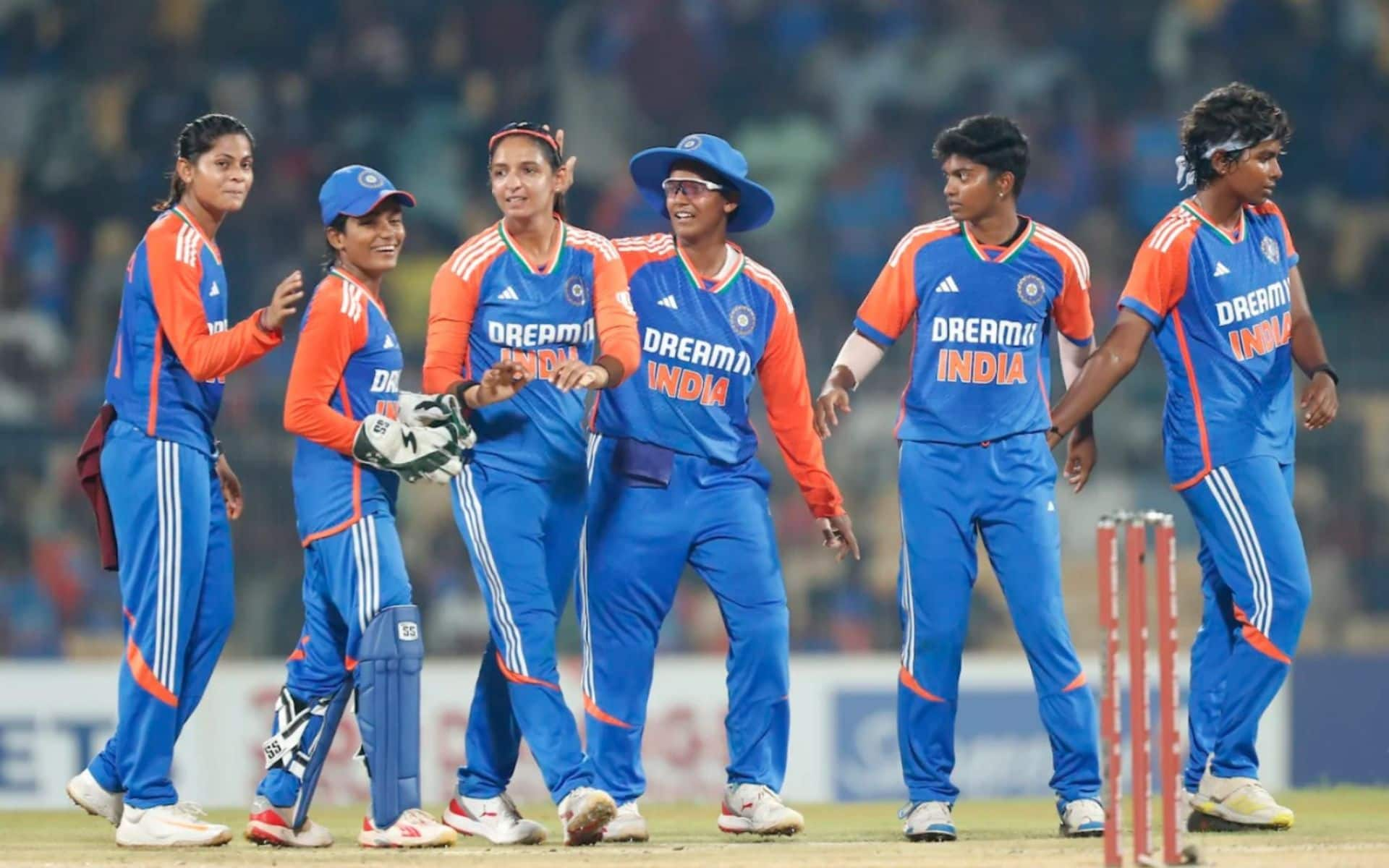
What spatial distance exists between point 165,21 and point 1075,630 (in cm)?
926

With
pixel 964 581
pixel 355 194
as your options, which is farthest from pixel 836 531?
pixel 355 194

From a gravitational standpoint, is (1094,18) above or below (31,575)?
above

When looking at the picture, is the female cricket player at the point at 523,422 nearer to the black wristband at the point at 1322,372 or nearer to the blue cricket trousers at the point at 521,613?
the blue cricket trousers at the point at 521,613

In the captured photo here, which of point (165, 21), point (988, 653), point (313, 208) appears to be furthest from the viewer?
point (165, 21)

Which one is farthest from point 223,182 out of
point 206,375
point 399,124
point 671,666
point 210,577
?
point 399,124

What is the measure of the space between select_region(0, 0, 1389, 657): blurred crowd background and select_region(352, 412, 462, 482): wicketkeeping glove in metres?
6.45

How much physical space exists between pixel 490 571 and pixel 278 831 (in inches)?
45.0

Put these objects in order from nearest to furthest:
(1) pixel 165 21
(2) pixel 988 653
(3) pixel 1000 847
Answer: (3) pixel 1000 847, (2) pixel 988 653, (1) pixel 165 21

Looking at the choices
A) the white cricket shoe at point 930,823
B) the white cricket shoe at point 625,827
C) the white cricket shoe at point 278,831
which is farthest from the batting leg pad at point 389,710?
the white cricket shoe at point 930,823

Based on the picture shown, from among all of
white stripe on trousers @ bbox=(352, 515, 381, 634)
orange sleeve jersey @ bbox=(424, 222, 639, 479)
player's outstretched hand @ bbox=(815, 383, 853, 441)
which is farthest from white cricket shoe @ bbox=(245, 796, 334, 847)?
player's outstretched hand @ bbox=(815, 383, 853, 441)

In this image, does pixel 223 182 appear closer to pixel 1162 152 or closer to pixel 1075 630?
pixel 1075 630

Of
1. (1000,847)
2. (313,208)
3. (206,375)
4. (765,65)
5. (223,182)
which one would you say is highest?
(765,65)

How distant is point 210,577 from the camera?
22.5ft

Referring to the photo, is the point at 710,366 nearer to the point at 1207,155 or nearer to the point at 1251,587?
the point at 1207,155
